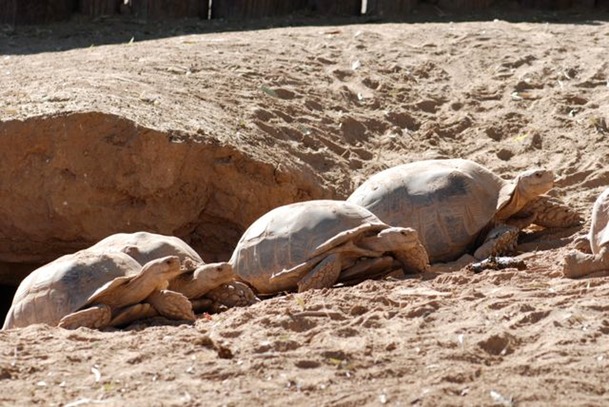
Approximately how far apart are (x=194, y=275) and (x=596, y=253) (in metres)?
2.52

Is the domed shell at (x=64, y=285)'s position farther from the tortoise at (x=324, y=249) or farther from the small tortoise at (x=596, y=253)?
the small tortoise at (x=596, y=253)

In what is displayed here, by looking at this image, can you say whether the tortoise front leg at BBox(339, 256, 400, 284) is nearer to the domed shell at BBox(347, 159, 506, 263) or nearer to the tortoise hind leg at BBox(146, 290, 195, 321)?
the domed shell at BBox(347, 159, 506, 263)

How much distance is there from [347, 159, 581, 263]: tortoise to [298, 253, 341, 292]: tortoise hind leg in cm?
104

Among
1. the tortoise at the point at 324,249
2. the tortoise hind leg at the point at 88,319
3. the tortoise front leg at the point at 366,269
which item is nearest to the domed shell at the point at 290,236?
the tortoise at the point at 324,249

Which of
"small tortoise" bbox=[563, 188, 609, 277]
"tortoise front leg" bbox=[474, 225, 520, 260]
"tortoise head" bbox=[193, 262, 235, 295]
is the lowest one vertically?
"tortoise head" bbox=[193, 262, 235, 295]

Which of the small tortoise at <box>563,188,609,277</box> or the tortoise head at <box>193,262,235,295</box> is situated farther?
the tortoise head at <box>193,262,235,295</box>

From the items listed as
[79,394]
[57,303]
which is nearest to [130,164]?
[57,303]

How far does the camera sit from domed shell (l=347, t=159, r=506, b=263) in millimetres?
8953

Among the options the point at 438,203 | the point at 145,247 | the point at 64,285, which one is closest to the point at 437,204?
the point at 438,203

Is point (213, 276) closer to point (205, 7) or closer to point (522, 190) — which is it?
point (522, 190)

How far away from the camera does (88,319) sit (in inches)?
295

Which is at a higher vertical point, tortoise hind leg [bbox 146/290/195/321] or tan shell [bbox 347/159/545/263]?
tan shell [bbox 347/159/545/263]

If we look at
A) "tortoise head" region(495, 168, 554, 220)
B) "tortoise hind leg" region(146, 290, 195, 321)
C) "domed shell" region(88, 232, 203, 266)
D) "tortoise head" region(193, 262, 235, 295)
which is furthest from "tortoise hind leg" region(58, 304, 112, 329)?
"tortoise head" region(495, 168, 554, 220)

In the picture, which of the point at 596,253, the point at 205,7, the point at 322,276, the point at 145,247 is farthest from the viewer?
A: the point at 205,7
